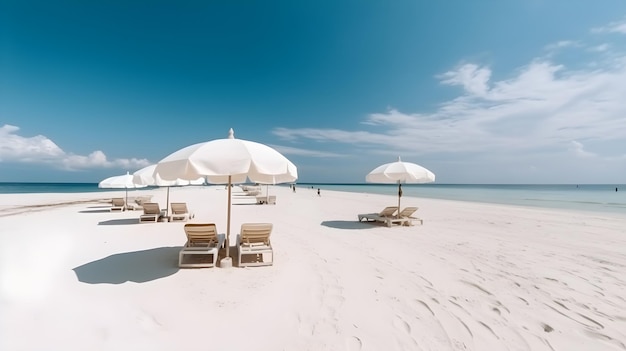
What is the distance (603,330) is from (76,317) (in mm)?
6490

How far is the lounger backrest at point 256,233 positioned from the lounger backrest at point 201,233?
631 millimetres

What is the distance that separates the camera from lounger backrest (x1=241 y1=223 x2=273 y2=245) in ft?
18.0

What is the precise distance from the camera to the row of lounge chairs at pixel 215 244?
5277 millimetres

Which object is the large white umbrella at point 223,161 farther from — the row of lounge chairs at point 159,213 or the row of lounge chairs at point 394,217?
the row of lounge chairs at point 159,213

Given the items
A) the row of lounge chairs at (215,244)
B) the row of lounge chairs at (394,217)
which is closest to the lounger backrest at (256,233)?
the row of lounge chairs at (215,244)

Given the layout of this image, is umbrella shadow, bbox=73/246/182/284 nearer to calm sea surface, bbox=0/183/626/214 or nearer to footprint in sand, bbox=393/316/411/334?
footprint in sand, bbox=393/316/411/334

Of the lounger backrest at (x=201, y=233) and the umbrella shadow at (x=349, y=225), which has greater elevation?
the lounger backrest at (x=201, y=233)

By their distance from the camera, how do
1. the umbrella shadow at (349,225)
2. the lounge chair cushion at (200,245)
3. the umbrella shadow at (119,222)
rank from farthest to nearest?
the umbrella shadow at (119,222) < the umbrella shadow at (349,225) < the lounge chair cushion at (200,245)

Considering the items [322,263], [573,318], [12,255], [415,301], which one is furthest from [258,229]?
[12,255]

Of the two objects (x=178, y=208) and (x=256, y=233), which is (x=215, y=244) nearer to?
(x=256, y=233)

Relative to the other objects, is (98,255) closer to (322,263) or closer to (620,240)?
(322,263)

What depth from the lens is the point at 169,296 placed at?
3994mm

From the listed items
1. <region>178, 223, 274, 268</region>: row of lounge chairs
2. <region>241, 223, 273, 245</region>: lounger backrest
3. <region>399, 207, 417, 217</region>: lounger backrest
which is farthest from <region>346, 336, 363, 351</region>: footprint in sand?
<region>399, 207, 417, 217</region>: lounger backrest

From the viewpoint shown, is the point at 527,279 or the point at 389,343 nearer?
the point at 389,343
